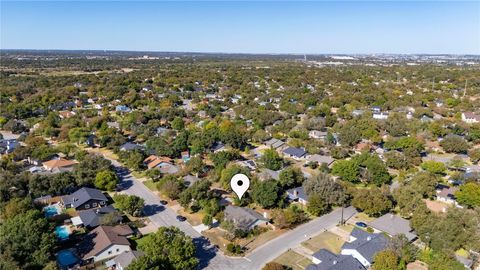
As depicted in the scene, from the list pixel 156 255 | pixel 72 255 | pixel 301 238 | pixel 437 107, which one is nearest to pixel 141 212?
pixel 72 255

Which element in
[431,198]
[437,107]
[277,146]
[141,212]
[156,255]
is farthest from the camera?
[437,107]

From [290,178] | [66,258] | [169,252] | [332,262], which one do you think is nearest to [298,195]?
[290,178]

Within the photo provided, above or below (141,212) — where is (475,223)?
above

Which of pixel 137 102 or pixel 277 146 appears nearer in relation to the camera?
pixel 277 146

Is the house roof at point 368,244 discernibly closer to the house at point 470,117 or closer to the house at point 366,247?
the house at point 366,247

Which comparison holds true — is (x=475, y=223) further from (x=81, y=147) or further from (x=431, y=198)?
(x=81, y=147)

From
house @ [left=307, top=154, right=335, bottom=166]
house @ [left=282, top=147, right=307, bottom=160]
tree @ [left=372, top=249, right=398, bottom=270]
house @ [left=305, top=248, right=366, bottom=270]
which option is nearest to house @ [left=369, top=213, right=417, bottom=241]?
tree @ [left=372, top=249, right=398, bottom=270]

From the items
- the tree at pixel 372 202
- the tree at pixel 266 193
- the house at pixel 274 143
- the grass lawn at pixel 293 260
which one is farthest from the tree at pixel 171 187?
the house at pixel 274 143
